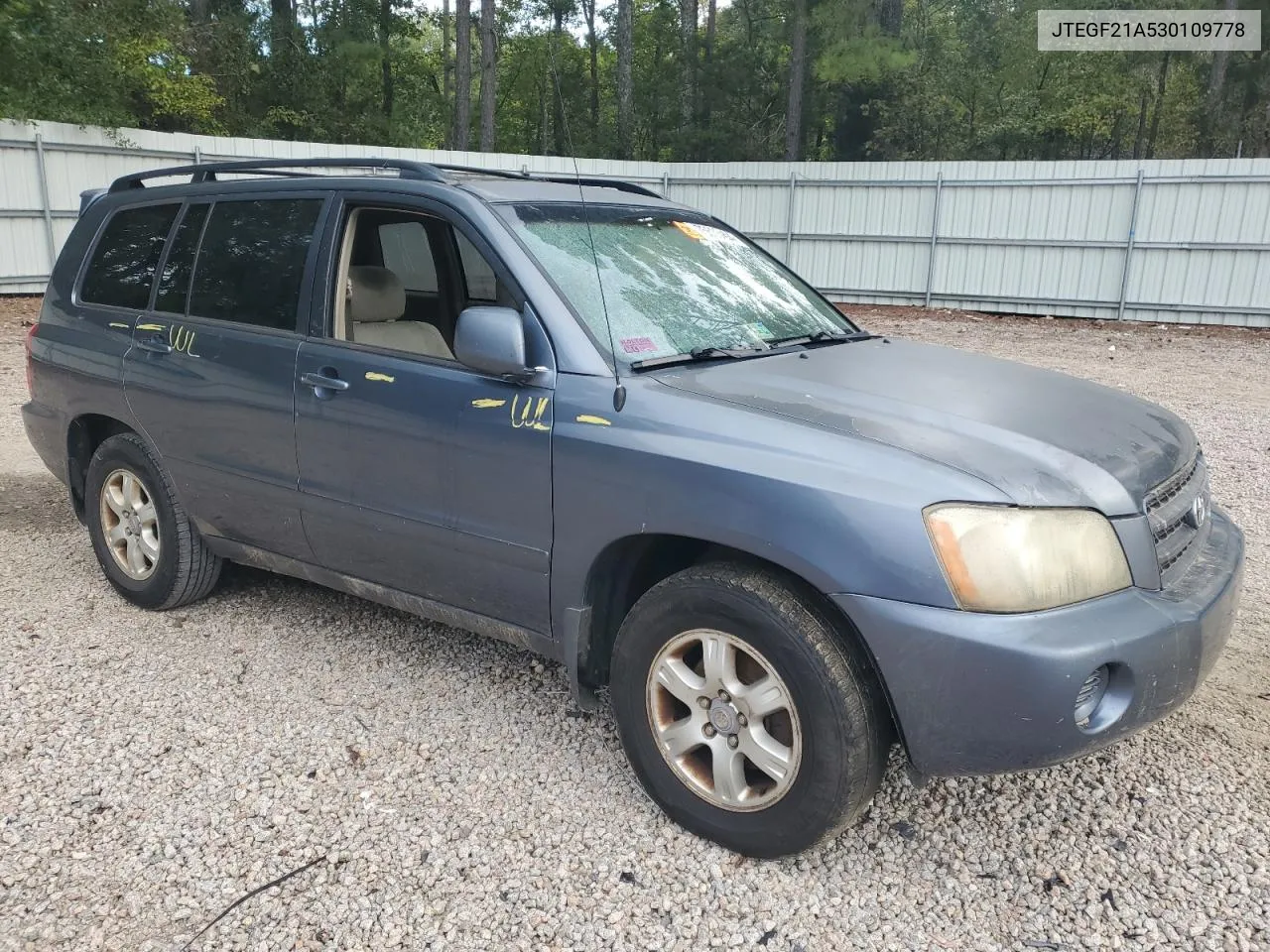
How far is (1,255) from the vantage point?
46.9 ft

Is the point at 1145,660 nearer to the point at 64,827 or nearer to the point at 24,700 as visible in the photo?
the point at 64,827

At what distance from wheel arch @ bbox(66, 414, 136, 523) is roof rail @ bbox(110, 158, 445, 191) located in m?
1.08

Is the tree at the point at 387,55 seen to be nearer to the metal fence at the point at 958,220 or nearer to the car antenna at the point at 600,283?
the metal fence at the point at 958,220

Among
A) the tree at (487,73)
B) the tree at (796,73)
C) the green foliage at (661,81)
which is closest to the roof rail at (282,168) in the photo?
the green foliage at (661,81)

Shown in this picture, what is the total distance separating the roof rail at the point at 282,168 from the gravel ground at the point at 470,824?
1857mm

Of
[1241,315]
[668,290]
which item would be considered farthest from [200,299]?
[1241,315]

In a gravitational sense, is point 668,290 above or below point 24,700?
above

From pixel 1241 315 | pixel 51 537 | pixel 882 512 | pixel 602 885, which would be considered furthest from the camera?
pixel 1241 315

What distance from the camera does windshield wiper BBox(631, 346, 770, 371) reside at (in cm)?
296

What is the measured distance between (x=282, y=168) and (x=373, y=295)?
936mm

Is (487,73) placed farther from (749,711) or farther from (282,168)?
Answer: (749,711)

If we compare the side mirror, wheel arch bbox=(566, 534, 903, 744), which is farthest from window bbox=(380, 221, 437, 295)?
wheel arch bbox=(566, 534, 903, 744)

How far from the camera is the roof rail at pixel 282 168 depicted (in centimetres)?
346

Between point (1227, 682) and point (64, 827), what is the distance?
394 cm
